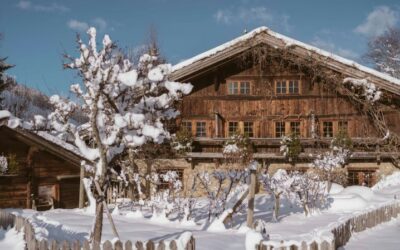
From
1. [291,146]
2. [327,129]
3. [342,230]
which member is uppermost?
[327,129]

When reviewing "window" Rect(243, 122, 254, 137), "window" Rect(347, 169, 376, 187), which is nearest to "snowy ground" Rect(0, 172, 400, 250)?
"window" Rect(347, 169, 376, 187)

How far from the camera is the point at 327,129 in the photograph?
835 inches

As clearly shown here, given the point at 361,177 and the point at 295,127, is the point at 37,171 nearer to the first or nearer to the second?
the point at 295,127

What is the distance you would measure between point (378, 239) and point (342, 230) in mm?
1955

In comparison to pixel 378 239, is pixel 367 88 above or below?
above

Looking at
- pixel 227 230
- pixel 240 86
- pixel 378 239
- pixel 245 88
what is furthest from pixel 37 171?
pixel 378 239

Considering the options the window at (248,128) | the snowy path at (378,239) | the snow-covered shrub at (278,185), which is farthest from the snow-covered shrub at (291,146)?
the snowy path at (378,239)

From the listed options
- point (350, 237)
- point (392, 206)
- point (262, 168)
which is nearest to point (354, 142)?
point (262, 168)

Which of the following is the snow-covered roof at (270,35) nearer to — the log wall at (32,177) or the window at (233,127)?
the window at (233,127)

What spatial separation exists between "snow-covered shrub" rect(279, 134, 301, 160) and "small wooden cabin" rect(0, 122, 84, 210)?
9.43 metres

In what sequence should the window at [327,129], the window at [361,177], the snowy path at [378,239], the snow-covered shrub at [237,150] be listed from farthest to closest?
the window at [327,129] < the window at [361,177] < the snow-covered shrub at [237,150] < the snowy path at [378,239]

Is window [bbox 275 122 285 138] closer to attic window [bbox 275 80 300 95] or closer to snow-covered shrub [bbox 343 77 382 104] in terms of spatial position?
attic window [bbox 275 80 300 95]

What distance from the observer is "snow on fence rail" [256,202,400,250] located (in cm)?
689

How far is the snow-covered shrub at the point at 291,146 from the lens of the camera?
1983 centimetres
